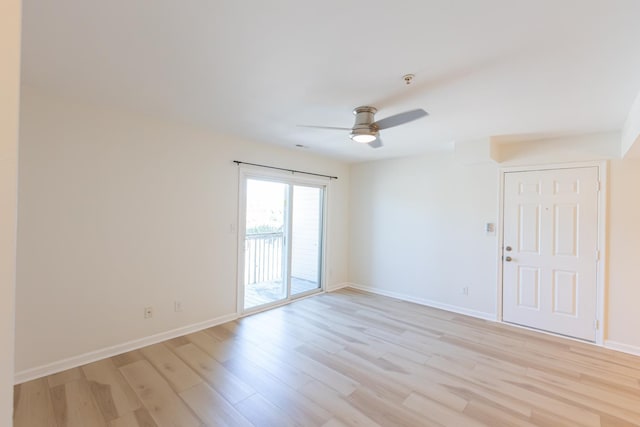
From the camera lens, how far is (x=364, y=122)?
259 cm

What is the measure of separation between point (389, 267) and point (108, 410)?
407 cm

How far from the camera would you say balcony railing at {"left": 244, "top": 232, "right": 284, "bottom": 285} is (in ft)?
14.2

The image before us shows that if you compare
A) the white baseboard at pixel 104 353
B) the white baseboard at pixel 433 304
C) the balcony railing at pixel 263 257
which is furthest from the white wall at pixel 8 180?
the white baseboard at pixel 433 304

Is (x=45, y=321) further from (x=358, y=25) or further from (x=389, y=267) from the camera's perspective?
(x=389, y=267)

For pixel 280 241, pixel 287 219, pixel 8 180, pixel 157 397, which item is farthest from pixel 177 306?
pixel 8 180

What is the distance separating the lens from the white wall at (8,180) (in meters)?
0.64

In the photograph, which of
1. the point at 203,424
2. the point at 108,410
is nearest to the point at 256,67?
the point at 203,424

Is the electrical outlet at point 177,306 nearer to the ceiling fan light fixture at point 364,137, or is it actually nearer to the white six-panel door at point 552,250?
the ceiling fan light fixture at point 364,137

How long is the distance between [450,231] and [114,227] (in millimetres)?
4307

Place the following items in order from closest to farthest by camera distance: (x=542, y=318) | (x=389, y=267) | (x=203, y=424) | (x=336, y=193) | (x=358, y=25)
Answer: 1. (x=358, y=25)
2. (x=203, y=424)
3. (x=542, y=318)
4. (x=389, y=267)
5. (x=336, y=193)

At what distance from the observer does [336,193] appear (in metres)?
5.39

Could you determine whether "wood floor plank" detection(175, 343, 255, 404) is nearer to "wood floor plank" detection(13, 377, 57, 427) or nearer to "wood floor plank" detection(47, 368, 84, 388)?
"wood floor plank" detection(47, 368, 84, 388)

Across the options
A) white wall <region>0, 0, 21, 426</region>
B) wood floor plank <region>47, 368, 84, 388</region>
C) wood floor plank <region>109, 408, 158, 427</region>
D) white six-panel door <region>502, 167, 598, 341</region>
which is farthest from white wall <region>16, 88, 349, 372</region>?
white six-panel door <region>502, 167, 598, 341</region>

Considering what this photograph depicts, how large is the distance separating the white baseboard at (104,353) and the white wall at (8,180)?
2601 mm
